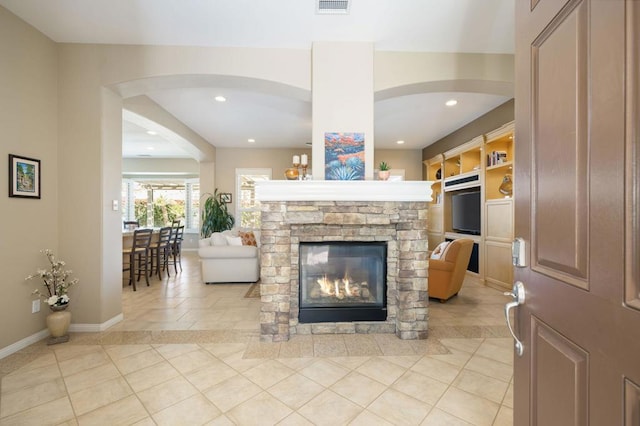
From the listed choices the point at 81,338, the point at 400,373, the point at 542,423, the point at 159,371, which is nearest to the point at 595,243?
the point at 542,423

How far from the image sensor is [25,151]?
2494mm

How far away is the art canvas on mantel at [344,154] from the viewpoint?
278cm

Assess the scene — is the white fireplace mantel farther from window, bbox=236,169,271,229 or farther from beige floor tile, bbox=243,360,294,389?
window, bbox=236,169,271,229

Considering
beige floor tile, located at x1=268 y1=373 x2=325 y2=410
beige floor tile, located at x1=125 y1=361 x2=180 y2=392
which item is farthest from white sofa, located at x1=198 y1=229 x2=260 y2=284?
beige floor tile, located at x1=268 y1=373 x2=325 y2=410

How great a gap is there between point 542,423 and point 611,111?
94cm

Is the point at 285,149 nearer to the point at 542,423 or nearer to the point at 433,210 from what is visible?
the point at 433,210

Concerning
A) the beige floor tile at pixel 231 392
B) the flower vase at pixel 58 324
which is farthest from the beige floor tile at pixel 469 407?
the flower vase at pixel 58 324

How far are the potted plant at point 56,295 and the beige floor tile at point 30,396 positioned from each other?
766mm

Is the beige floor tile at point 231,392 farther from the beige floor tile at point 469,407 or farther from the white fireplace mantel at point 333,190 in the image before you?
the white fireplace mantel at point 333,190

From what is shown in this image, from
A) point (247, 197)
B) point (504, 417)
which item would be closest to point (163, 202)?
point (247, 197)

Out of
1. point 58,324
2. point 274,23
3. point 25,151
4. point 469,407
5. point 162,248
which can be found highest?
point 274,23

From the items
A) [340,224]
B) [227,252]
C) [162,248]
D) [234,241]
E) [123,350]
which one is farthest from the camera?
[162,248]

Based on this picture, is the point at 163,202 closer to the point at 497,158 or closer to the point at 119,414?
the point at 119,414

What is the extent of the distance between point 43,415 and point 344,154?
2.92 meters
